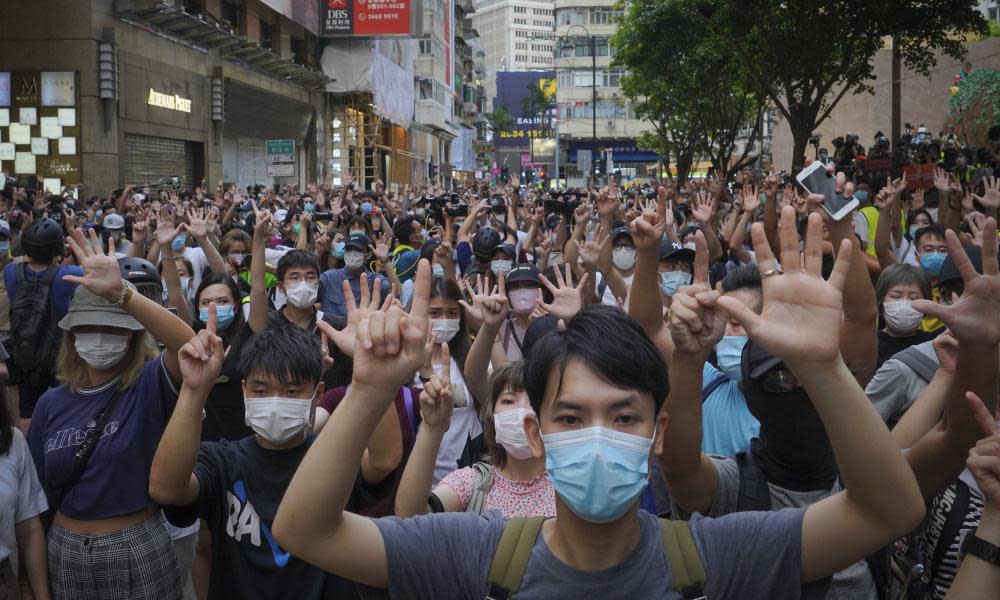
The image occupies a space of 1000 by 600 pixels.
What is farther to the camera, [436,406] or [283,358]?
[283,358]

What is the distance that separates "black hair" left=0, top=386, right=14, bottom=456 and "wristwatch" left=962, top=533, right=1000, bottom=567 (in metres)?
3.13

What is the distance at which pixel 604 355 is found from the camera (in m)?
2.36

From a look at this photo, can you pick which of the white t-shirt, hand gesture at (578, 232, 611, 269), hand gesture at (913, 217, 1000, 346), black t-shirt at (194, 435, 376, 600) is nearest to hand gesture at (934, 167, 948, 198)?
hand gesture at (578, 232, 611, 269)

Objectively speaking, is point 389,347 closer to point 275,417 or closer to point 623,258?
point 275,417

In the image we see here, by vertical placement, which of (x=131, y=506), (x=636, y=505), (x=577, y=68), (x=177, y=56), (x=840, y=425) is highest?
(x=577, y=68)

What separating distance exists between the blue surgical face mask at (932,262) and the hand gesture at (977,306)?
463cm

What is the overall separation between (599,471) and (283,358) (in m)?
1.77

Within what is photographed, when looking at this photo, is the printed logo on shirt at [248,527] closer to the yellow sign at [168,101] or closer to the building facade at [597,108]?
the yellow sign at [168,101]

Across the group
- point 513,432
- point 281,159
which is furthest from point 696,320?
point 281,159

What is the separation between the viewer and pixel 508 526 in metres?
2.38

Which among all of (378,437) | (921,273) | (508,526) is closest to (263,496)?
(378,437)

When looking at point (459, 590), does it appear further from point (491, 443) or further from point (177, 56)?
point (177, 56)

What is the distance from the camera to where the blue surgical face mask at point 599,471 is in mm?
2230

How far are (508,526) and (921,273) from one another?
370 cm
